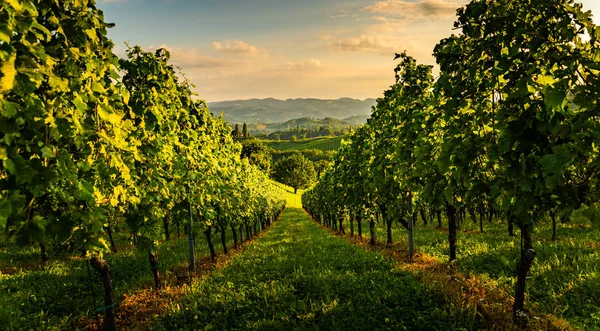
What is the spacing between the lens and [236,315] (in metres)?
6.89

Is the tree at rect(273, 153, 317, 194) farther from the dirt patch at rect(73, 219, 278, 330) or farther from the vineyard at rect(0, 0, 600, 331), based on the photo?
the dirt patch at rect(73, 219, 278, 330)

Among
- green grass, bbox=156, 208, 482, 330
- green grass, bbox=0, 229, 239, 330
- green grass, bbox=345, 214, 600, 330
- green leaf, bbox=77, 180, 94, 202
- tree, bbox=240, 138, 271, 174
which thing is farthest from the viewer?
tree, bbox=240, 138, 271, 174

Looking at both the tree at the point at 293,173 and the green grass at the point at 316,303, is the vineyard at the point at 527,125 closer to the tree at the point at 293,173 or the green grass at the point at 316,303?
the green grass at the point at 316,303

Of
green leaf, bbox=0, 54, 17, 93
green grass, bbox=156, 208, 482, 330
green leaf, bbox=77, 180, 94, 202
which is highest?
green leaf, bbox=0, 54, 17, 93

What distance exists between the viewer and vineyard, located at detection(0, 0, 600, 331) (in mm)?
3260

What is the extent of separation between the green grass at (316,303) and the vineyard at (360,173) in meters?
0.05

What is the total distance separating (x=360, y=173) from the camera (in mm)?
14953

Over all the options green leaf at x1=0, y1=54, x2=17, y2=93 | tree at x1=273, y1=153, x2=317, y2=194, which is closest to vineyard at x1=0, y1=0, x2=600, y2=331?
green leaf at x1=0, y1=54, x2=17, y2=93

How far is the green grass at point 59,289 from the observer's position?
25.9 ft

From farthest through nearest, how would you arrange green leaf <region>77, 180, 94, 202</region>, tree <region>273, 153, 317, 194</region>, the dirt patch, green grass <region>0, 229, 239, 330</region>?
tree <region>273, 153, 317, 194</region>, green grass <region>0, 229, 239, 330</region>, the dirt patch, green leaf <region>77, 180, 94, 202</region>

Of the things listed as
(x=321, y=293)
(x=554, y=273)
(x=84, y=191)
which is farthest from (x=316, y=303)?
(x=554, y=273)

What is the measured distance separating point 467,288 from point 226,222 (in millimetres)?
11531

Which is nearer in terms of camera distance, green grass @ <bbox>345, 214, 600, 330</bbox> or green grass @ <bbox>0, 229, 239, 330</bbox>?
green grass @ <bbox>345, 214, 600, 330</bbox>

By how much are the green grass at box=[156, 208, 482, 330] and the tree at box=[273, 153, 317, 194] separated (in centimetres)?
8620
